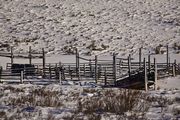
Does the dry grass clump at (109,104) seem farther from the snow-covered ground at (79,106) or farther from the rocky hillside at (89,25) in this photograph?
the rocky hillside at (89,25)

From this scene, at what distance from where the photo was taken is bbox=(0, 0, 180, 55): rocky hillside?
132ft

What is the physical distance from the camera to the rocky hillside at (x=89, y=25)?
40.3 meters

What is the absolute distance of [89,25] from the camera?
4594cm

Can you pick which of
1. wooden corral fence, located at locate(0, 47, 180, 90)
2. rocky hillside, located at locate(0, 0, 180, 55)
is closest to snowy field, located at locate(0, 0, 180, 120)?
rocky hillside, located at locate(0, 0, 180, 55)

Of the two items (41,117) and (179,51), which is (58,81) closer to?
(41,117)

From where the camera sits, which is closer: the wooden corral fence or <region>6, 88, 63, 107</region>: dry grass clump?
<region>6, 88, 63, 107</region>: dry grass clump

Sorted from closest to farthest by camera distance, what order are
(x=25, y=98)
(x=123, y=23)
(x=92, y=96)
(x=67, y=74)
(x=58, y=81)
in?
(x=25, y=98) < (x=92, y=96) < (x=58, y=81) < (x=67, y=74) < (x=123, y=23)

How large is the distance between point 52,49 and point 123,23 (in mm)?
10523

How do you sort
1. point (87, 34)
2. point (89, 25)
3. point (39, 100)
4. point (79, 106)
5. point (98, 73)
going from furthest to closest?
point (89, 25) → point (87, 34) → point (98, 73) → point (39, 100) → point (79, 106)

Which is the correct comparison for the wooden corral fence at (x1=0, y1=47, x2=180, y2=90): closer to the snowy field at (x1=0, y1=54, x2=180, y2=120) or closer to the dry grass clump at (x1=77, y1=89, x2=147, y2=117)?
the snowy field at (x1=0, y1=54, x2=180, y2=120)

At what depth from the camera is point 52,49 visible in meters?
39.2

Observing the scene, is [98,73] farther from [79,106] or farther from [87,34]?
[87,34]

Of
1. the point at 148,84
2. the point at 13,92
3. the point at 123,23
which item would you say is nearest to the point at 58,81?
the point at 148,84

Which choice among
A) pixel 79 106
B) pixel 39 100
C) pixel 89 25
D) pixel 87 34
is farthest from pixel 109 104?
pixel 89 25
